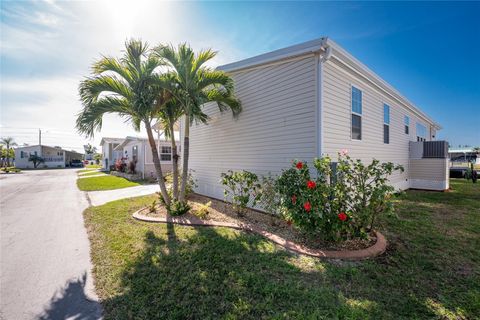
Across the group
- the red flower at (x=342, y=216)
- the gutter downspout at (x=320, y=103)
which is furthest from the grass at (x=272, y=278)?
the gutter downspout at (x=320, y=103)

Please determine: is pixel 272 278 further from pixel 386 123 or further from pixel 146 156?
pixel 146 156

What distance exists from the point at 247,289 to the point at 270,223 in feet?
8.77

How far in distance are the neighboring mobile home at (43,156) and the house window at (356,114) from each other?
52.9 m

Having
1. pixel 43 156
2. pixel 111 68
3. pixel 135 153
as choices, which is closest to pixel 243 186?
pixel 111 68

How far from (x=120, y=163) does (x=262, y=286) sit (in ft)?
64.8

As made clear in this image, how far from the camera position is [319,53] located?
15.5 feet

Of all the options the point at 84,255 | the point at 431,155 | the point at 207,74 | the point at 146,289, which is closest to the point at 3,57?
the point at 207,74

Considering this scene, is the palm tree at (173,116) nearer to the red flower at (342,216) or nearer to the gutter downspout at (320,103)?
the gutter downspout at (320,103)

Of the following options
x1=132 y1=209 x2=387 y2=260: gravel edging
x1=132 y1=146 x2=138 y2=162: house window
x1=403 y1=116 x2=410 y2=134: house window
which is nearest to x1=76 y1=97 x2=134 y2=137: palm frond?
x1=132 y1=209 x2=387 y2=260: gravel edging

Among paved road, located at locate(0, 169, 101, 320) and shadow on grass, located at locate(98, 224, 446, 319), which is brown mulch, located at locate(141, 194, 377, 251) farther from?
paved road, located at locate(0, 169, 101, 320)

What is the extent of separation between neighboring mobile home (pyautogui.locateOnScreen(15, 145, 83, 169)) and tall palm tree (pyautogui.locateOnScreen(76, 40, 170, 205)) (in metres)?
47.8

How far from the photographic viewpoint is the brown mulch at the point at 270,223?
3.75 m

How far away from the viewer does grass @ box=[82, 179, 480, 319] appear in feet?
7.19

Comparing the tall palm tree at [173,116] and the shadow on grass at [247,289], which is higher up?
the tall palm tree at [173,116]
